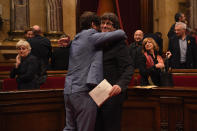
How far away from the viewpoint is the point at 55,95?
347 cm

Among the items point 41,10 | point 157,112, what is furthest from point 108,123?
point 41,10

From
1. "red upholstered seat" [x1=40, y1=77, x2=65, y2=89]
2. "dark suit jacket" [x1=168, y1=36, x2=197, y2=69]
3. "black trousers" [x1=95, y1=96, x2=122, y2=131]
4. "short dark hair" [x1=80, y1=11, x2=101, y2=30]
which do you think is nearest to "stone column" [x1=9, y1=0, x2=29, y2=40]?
"red upholstered seat" [x1=40, y1=77, x2=65, y2=89]

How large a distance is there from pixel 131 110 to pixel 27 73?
1.24 m

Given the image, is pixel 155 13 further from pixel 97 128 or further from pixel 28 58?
pixel 97 128

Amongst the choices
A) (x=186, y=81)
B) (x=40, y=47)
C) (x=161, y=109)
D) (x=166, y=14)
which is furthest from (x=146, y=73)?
(x=166, y=14)

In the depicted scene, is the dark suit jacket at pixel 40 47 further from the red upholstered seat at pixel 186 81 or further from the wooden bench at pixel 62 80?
the red upholstered seat at pixel 186 81

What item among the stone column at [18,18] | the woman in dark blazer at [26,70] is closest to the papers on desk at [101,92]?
the woman in dark blazer at [26,70]

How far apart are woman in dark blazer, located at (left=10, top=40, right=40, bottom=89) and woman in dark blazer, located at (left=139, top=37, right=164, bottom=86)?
49.3 inches

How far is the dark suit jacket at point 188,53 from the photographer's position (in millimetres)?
5402

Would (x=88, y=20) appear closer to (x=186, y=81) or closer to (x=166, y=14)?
(x=186, y=81)

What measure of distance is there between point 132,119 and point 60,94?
0.82m

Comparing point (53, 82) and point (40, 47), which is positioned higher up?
point (40, 47)

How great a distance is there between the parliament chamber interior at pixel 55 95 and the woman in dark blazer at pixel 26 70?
0.22 metres

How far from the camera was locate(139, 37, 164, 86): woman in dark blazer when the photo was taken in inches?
154
